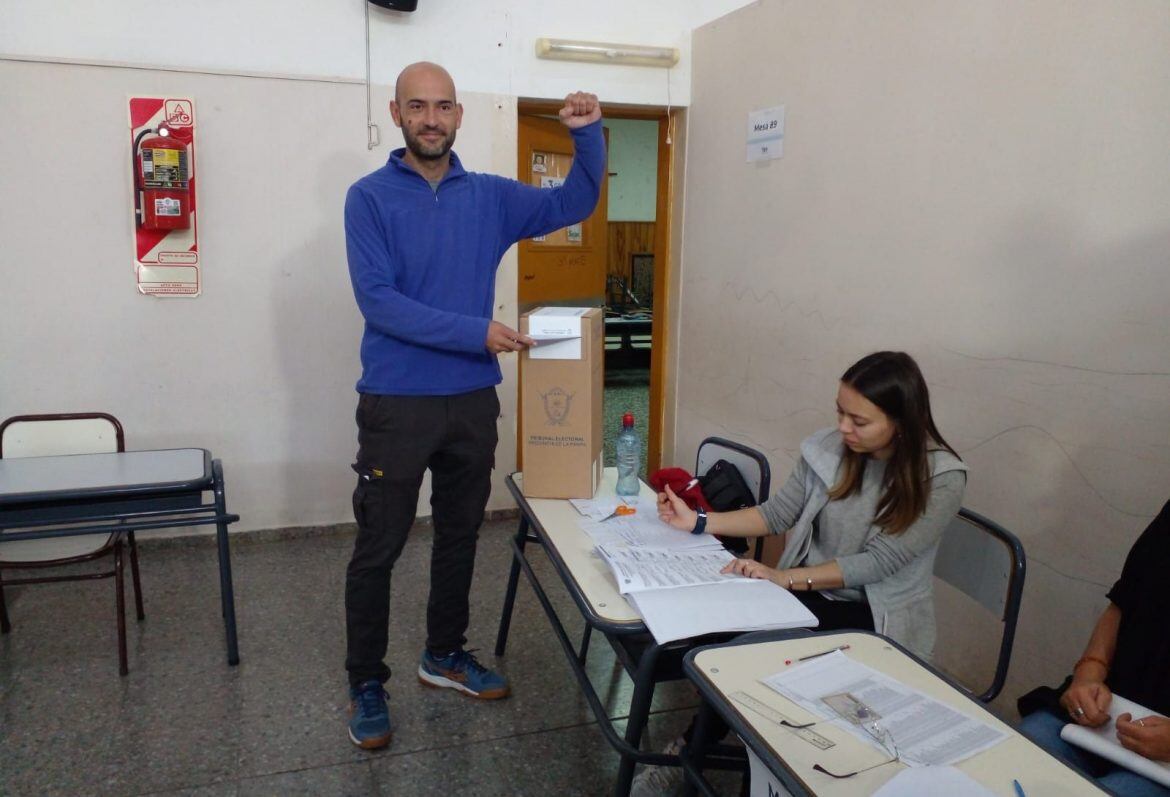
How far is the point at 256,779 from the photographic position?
2068 mm

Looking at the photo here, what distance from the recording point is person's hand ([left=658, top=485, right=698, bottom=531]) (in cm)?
189

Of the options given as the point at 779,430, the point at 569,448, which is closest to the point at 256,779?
the point at 569,448

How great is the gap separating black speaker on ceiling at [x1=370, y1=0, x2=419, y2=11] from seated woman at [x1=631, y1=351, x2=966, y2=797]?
2.69 meters

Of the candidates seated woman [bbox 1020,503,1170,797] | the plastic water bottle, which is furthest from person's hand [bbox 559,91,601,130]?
seated woman [bbox 1020,503,1170,797]

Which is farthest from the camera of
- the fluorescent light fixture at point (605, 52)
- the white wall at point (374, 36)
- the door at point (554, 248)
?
the door at point (554, 248)

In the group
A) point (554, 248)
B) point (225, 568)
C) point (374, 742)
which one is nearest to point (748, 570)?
point (374, 742)

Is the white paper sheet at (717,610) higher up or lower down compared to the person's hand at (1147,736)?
higher up

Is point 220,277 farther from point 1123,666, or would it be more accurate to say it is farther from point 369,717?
point 1123,666

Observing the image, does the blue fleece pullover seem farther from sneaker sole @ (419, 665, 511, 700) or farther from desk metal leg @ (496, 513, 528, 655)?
sneaker sole @ (419, 665, 511, 700)

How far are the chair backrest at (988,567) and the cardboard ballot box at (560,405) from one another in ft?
2.89

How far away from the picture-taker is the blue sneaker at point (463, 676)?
2.44m

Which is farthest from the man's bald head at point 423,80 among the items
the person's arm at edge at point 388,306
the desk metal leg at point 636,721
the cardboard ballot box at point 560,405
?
the desk metal leg at point 636,721

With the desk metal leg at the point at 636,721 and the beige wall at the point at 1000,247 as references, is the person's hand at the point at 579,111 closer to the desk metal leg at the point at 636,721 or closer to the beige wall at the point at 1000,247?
the beige wall at the point at 1000,247

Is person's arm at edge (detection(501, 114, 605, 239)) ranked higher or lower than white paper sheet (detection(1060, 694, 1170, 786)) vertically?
higher
